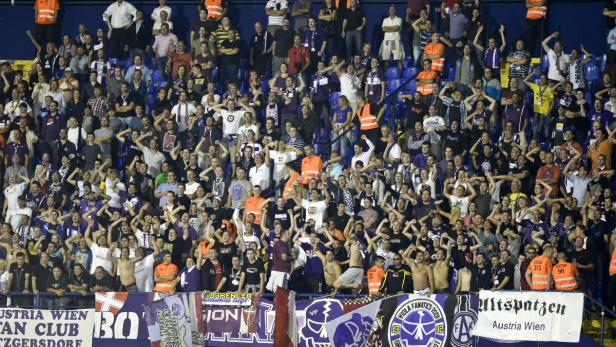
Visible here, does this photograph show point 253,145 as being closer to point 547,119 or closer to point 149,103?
point 149,103

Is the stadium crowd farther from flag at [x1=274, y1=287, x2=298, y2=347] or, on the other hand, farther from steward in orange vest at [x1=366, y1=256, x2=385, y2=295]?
flag at [x1=274, y1=287, x2=298, y2=347]

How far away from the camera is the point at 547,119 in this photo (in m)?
26.1

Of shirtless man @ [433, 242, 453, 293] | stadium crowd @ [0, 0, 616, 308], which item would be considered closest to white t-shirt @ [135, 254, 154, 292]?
stadium crowd @ [0, 0, 616, 308]

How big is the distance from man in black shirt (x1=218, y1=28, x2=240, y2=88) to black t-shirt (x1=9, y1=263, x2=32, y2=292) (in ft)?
23.3

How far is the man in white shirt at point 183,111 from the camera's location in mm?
27531

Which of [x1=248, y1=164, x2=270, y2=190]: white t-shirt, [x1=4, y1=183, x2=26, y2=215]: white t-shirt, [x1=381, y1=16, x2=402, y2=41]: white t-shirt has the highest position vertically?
[x1=381, y1=16, x2=402, y2=41]: white t-shirt

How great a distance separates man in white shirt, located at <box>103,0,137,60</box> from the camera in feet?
99.0

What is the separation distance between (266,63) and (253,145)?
3.44 metres

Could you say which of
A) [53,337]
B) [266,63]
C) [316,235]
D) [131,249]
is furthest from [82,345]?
[266,63]

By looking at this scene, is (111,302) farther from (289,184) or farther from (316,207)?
(289,184)

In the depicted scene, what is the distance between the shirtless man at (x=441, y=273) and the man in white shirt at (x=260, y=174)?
5.04 meters

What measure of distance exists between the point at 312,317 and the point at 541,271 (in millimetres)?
3996

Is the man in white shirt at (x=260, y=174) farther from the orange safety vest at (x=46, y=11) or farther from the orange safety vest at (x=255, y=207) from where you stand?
the orange safety vest at (x=46, y=11)

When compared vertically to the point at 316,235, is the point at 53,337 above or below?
below
